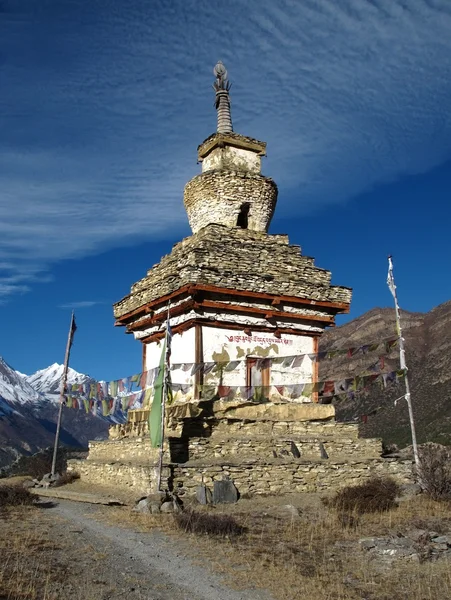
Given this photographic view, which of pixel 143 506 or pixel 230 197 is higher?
pixel 230 197

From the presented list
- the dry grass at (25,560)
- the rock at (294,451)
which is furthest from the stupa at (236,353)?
the dry grass at (25,560)

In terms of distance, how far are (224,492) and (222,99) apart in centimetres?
1616

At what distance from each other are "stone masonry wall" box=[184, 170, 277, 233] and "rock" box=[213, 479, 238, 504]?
32.2ft

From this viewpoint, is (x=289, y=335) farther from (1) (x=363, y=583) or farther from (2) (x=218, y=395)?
(1) (x=363, y=583)

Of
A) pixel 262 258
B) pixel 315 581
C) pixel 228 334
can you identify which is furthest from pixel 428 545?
pixel 262 258

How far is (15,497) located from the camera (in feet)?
48.6

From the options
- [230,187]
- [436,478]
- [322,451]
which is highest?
[230,187]

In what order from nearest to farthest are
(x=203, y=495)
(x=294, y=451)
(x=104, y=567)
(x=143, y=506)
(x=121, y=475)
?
(x=104, y=567) → (x=143, y=506) → (x=203, y=495) → (x=294, y=451) → (x=121, y=475)

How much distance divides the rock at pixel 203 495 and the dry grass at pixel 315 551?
0.34 meters

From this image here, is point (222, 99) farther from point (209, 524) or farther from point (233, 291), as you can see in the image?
point (209, 524)

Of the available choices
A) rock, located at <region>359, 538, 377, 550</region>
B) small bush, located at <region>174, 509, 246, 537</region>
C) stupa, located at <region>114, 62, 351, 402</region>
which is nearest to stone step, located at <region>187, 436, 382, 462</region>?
stupa, located at <region>114, 62, 351, 402</region>

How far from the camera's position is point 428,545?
10461 mm

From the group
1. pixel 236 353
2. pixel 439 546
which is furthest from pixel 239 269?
pixel 439 546

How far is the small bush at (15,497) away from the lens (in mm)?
14609
